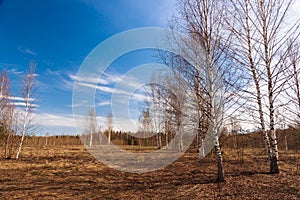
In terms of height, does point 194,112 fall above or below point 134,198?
above

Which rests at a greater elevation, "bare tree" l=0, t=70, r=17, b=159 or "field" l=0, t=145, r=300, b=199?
"bare tree" l=0, t=70, r=17, b=159

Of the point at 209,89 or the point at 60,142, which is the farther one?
the point at 60,142

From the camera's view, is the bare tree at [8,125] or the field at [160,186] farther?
the bare tree at [8,125]

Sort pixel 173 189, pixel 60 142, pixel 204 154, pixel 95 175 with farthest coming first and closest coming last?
pixel 60 142 < pixel 204 154 < pixel 95 175 < pixel 173 189

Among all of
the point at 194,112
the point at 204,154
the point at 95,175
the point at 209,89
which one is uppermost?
the point at 209,89

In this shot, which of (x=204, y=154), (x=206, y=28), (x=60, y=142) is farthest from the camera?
(x=60, y=142)

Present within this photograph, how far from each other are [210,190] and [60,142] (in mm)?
47878

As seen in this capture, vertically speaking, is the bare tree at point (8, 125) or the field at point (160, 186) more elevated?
the bare tree at point (8, 125)

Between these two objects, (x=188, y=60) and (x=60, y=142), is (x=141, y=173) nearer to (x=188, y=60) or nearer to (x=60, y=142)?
(x=188, y=60)

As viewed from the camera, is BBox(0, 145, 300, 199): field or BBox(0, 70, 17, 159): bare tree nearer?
BBox(0, 145, 300, 199): field

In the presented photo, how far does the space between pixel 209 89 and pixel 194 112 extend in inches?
35.6

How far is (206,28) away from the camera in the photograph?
232 inches

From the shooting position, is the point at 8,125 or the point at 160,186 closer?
the point at 160,186

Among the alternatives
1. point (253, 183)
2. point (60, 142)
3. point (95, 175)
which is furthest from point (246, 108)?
point (60, 142)
